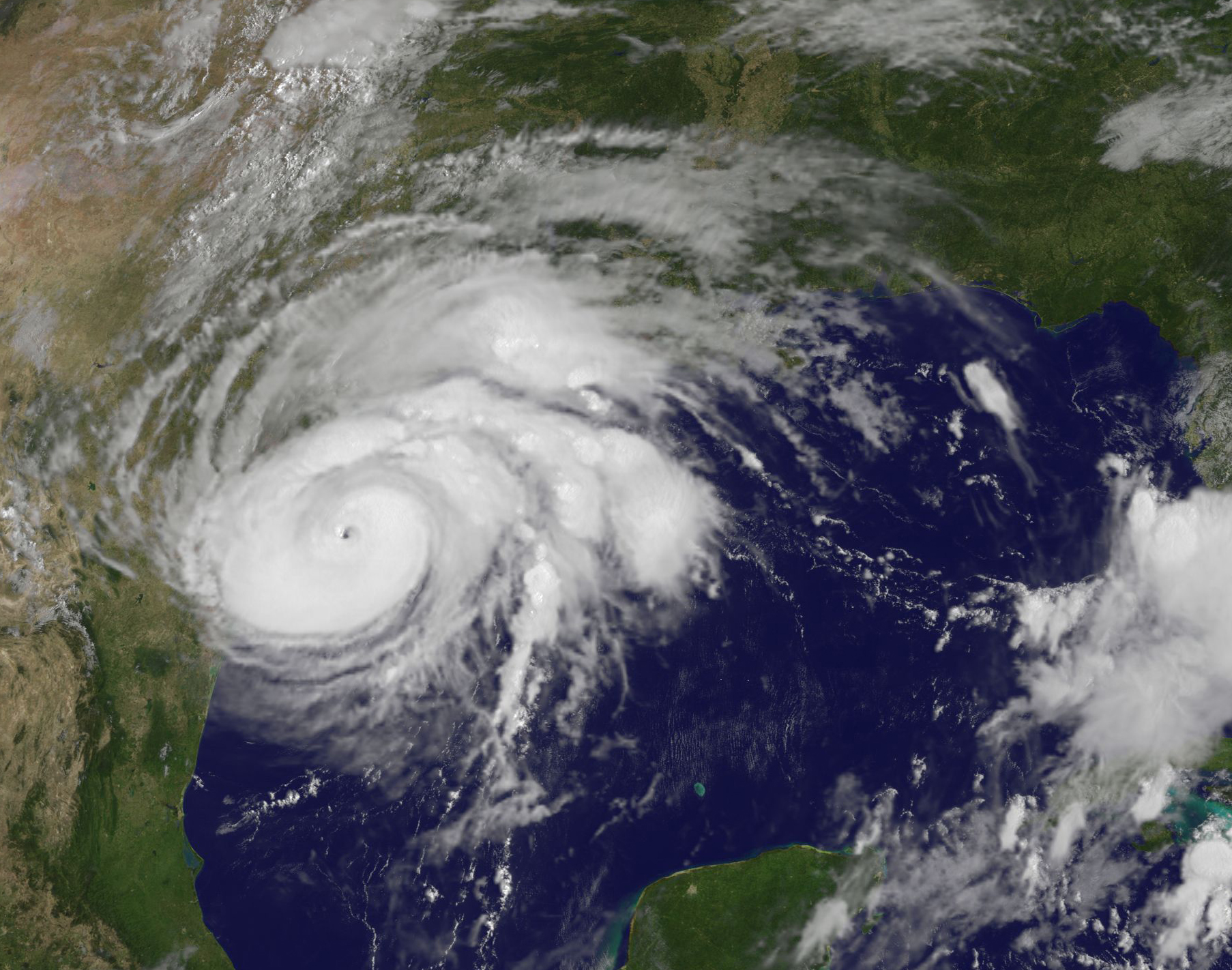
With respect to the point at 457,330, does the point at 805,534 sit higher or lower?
lower

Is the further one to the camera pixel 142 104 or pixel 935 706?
pixel 142 104

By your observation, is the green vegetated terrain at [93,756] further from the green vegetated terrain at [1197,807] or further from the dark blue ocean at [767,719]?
the green vegetated terrain at [1197,807]

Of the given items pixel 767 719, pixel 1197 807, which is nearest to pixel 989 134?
pixel 767 719

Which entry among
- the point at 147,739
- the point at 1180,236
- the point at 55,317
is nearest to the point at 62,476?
the point at 55,317

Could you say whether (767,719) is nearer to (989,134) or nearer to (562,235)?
(562,235)

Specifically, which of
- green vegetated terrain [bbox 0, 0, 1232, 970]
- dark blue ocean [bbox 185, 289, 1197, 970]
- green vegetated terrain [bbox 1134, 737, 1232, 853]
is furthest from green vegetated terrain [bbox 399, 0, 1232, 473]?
green vegetated terrain [bbox 1134, 737, 1232, 853]

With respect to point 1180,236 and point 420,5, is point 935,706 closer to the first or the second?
point 1180,236
